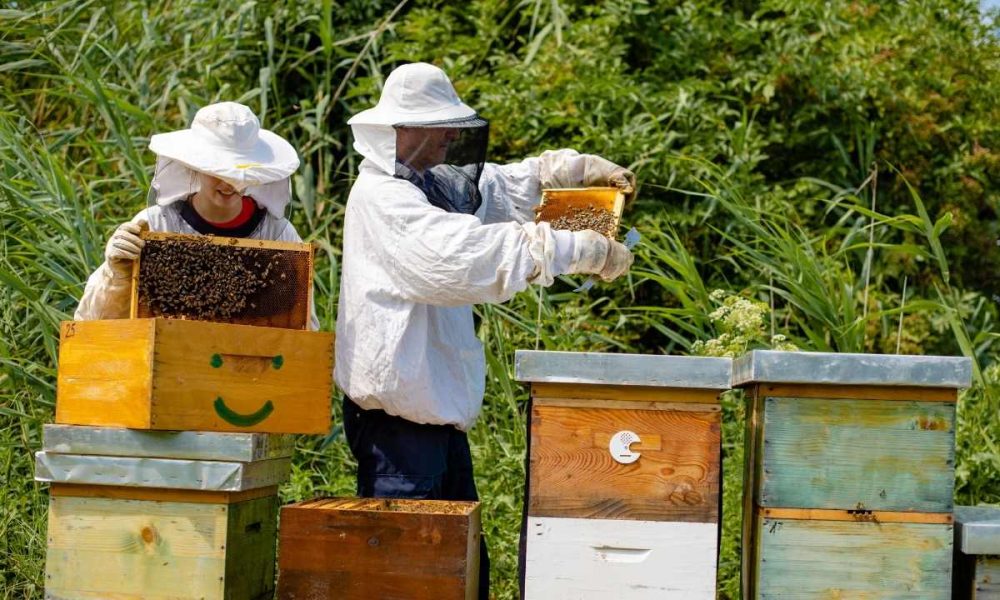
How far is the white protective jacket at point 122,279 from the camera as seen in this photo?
10.1ft

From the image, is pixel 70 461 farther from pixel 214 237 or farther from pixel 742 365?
pixel 742 365

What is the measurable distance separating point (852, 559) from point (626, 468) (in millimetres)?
540

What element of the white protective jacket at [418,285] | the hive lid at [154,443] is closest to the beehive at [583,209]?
the white protective jacket at [418,285]

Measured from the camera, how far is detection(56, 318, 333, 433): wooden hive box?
2898 mm

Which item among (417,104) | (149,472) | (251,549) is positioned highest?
(417,104)

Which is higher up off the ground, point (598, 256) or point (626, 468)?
point (598, 256)

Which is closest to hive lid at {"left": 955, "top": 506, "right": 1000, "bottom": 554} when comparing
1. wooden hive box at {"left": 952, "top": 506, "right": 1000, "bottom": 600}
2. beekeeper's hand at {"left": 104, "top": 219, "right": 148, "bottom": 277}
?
wooden hive box at {"left": 952, "top": 506, "right": 1000, "bottom": 600}

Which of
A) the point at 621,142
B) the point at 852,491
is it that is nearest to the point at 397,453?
the point at 852,491

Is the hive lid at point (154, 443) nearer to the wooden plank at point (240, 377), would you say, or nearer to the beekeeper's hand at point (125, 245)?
the wooden plank at point (240, 377)

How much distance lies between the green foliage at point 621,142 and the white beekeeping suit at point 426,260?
51.7 inches

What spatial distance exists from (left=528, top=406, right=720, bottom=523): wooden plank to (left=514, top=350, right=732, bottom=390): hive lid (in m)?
0.08

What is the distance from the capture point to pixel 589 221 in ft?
10.3

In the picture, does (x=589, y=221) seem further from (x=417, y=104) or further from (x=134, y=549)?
(x=134, y=549)

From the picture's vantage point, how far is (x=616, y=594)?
2.68m
